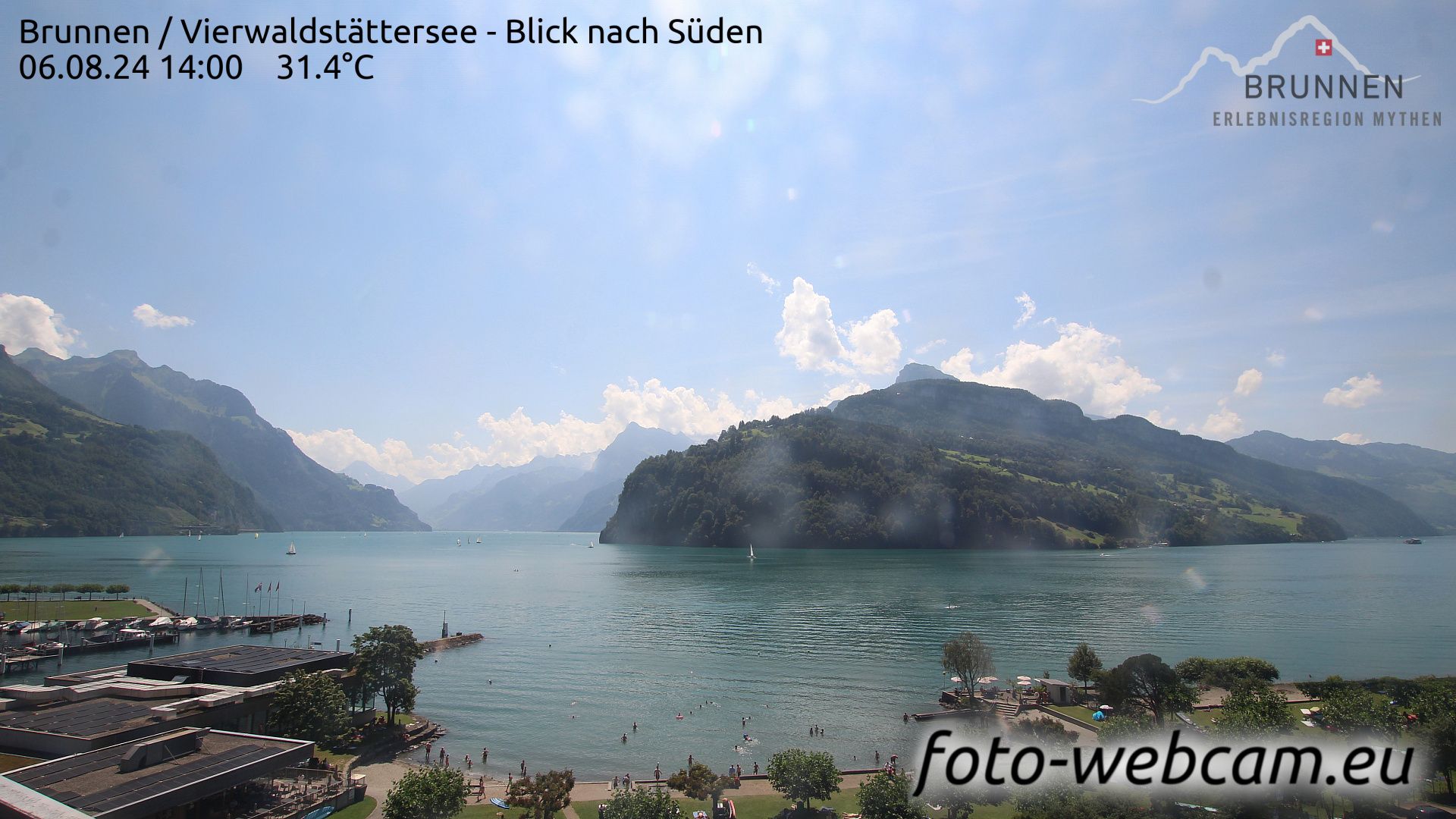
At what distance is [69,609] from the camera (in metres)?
94.4

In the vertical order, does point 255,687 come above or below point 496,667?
above

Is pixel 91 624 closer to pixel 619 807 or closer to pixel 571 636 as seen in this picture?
pixel 571 636

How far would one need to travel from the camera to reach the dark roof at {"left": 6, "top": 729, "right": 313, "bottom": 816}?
26.1 m

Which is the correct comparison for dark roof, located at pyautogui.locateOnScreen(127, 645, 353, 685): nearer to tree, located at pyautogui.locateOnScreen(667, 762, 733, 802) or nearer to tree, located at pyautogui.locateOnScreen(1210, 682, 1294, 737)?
tree, located at pyautogui.locateOnScreen(667, 762, 733, 802)

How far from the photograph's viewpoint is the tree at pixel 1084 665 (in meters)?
57.1

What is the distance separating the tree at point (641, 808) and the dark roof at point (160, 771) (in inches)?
652

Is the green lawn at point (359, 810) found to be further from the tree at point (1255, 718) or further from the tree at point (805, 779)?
the tree at point (1255, 718)

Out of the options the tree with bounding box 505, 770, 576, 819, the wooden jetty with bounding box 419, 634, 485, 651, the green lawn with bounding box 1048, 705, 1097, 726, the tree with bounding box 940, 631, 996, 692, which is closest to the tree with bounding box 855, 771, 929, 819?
the tree with bounding box 505, 770, 576, 819

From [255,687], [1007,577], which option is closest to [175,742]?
[255,687]

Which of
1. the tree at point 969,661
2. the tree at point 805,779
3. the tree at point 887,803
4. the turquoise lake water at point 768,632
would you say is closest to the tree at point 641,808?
the tree at point 805,779

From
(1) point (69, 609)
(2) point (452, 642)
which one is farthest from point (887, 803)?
(1) point (69, 609)

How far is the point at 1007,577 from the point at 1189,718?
10395cm

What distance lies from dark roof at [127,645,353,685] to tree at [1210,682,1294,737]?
192 feet

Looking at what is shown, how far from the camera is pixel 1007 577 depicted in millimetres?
146250
